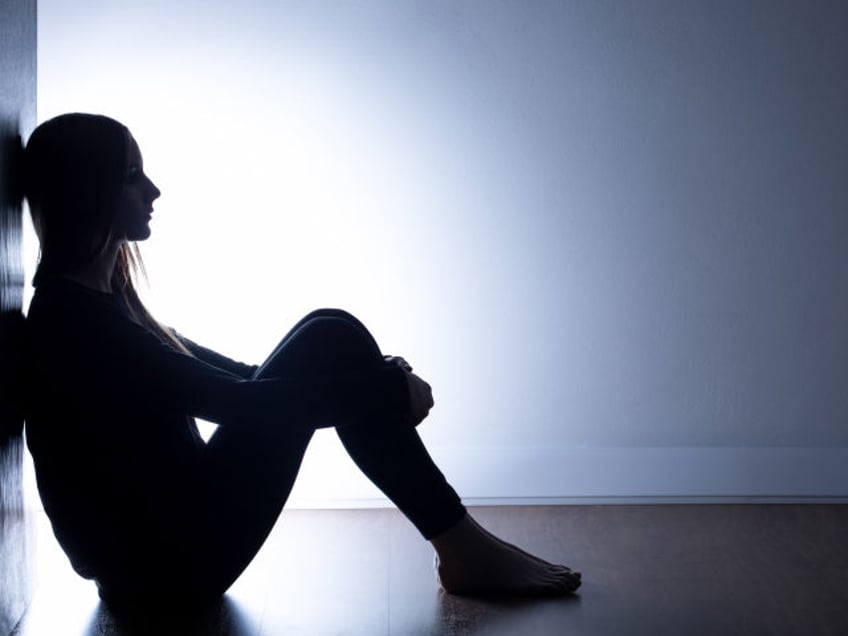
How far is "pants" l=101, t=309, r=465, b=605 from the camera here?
7.29 ft

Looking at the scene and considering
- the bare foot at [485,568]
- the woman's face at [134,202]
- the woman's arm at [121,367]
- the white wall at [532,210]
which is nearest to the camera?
the woman's arm at [121,367]

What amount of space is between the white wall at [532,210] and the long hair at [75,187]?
1.13 metres

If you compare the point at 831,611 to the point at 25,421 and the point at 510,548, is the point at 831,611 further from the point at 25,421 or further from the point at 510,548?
the point at 25,421

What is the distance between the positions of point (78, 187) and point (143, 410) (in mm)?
430

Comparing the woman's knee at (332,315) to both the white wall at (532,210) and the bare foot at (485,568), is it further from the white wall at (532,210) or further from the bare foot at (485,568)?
the white wall at (532,210)

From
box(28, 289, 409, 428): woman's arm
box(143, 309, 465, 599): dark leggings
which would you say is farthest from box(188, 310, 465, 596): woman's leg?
box(28, 289, 409, 428): woman's arm

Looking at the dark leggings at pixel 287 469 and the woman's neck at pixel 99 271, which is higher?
the woman's neck at pixel 99 271

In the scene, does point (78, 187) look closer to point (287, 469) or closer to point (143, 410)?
point (143, 410)

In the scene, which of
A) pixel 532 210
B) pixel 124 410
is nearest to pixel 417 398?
pixel 124 410

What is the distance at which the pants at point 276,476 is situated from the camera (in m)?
2.22

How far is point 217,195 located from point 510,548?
56.6 inches

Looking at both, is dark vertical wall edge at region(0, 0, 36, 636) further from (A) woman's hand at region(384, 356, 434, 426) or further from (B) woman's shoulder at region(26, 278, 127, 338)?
(A) woman's hand at region(384, 356, 434, 426)

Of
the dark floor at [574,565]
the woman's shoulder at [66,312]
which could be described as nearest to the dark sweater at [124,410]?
the woman's shoulder at [66,312]

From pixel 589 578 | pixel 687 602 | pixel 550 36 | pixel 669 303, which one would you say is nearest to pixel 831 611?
pixel 687 602
